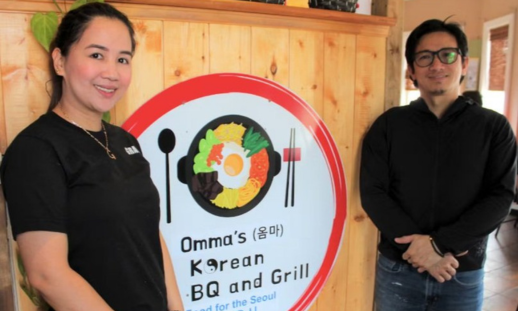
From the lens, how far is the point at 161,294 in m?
1.27

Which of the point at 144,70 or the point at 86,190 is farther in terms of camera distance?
the point at 144,70

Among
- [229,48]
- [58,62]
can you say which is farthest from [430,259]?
[58,62]

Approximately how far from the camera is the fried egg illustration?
178 centimetres

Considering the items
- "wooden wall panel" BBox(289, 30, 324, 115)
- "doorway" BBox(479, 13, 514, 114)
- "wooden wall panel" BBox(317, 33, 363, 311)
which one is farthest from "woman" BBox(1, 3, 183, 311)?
"doorway" BBox(479, 13, 514, 114)

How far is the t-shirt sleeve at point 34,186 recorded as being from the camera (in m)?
1.00

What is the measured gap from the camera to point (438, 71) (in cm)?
188

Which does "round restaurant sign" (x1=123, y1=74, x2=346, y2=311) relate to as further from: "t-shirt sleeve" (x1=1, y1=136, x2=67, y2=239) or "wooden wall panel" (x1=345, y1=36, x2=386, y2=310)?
"t-shirt sleeve" (x1=1, y1=136, x2=67, y2=239)

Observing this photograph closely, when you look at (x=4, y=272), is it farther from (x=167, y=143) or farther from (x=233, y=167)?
(x=233, y=167)

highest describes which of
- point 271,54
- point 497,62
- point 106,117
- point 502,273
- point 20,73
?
point 497,62

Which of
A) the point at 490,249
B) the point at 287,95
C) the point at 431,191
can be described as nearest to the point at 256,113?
the point at 287,95

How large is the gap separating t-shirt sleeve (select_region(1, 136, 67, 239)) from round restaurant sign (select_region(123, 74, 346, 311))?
0.55 metres

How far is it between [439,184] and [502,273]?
113 inches

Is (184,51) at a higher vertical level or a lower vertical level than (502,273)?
higher

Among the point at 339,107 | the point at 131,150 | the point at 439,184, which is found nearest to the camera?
the point at 131,150
